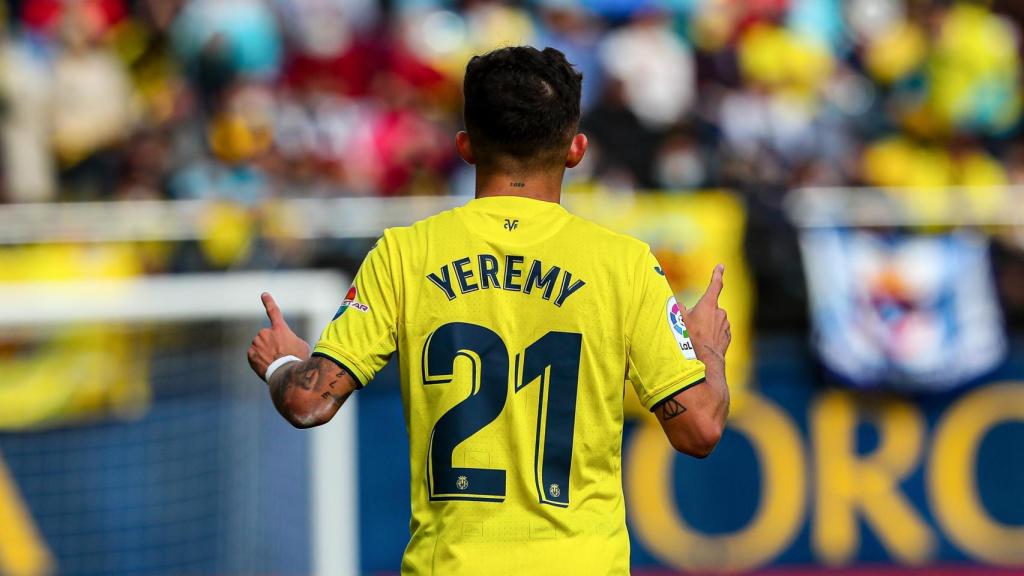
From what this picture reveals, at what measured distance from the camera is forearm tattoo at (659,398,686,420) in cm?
300

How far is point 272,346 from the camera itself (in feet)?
10.5

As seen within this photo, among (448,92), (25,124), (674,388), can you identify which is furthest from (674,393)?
(25,124)

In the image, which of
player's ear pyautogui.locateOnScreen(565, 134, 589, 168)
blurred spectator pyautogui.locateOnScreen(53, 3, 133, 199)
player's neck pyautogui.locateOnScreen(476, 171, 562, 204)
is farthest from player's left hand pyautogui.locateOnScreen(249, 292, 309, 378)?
blurred spectator pyautogui.locateOnScreen(53, 3, 133, 199)

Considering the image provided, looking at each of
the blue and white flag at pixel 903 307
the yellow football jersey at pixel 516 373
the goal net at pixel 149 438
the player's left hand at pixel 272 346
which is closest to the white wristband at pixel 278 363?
the player's left hand at pixel 272 346

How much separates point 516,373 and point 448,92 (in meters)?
7.60

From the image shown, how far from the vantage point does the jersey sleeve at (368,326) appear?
3008 mm

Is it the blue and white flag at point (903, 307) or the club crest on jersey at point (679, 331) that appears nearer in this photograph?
the club crest on jersey at point (679, 331)

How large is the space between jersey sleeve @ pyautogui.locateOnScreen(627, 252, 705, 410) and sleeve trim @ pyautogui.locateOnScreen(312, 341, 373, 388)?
1.70ft

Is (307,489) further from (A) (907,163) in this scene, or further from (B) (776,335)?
(A) (907,163)

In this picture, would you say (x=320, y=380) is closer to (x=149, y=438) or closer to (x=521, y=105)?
(x=521, y=105)

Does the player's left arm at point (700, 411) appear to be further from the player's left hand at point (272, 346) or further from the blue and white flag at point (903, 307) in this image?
the blue and white flag at point (903, 307)

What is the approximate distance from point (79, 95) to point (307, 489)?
146 inches

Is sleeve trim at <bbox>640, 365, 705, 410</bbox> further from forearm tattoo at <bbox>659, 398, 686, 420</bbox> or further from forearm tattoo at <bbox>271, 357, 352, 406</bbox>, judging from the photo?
forearm tattoo at <bbox>271, 357, 352, 406</bbox>

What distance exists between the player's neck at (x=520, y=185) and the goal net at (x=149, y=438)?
4270 mm
